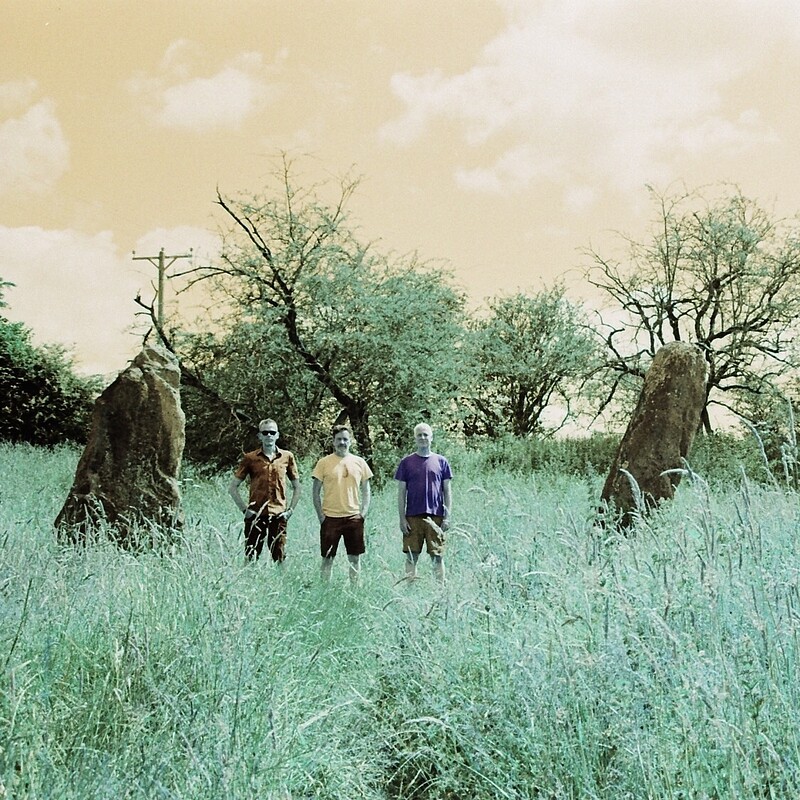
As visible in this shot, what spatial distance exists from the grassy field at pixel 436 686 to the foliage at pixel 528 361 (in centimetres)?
2221

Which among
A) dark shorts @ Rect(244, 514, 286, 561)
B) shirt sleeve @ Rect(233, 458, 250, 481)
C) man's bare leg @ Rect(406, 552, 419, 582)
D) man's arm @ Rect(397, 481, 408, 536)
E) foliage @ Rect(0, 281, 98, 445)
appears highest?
foliage @ Rect(0, 281, 98, 445)

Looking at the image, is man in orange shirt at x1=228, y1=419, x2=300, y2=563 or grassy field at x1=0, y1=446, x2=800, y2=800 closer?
grassy field at x1=0, y1=446, x2=800, y2=800

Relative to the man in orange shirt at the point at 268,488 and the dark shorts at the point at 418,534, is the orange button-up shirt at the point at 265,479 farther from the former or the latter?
the dark shorts at the point at 418,534

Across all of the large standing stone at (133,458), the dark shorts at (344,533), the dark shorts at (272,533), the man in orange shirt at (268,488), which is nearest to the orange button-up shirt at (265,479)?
the man in orange shirt at (268,488)

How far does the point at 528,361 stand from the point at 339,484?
68.4 feet

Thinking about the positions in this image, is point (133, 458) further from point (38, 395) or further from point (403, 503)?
point (38, 395)

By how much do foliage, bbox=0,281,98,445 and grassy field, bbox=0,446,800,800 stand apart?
1917 centimetres

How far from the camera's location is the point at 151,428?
31.0ft

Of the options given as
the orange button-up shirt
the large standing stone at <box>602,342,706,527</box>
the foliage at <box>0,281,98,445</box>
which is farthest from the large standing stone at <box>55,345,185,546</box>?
the foliage at <box>0,281,98,445</box>

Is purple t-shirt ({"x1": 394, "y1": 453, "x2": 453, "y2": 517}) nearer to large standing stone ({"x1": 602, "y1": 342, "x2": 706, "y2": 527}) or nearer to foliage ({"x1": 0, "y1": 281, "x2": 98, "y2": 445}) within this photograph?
large standing stone ({"x1": 602, "y1": 342, "x2": 706, "y2": 527})

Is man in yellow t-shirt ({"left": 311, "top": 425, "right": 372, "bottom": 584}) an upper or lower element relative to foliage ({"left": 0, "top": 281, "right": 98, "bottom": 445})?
lower

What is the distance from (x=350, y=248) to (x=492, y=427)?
411 inches

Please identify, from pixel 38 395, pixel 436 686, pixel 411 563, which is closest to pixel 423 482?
pixel 411 563

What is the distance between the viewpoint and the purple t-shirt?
782 centimetres
